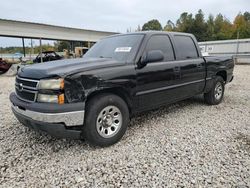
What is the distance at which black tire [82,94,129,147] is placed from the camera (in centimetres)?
282

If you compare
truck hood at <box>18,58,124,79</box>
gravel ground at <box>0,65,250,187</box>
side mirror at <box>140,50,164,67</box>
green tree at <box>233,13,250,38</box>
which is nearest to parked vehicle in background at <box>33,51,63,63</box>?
gravel ground at <box>0,65,250,187</box>

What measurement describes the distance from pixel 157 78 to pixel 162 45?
77 centimetres

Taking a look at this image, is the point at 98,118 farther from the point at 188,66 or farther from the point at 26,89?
the point at 188,66

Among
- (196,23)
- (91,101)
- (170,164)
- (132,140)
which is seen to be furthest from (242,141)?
(196,23)

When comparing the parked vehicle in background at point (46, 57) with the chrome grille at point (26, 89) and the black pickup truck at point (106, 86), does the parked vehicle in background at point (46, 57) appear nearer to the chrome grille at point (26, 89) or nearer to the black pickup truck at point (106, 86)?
the black pickup truck at point (106, 86)

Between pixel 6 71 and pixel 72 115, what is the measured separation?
51.5 ft

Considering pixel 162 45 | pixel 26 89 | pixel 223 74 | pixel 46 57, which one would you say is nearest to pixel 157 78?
pixel 162 45

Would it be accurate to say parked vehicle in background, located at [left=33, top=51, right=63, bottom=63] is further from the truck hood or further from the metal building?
the truck hood

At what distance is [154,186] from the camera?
7.32ft

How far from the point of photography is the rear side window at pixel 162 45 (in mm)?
3732

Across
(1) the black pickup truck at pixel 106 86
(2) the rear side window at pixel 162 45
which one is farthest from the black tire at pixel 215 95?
(2) the rear side window at pixel 162 45

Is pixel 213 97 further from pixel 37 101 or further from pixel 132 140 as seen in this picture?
pixel 37 101

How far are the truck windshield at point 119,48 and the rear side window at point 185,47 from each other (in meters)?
1.05

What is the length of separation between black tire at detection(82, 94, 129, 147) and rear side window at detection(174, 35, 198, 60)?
1.94m
